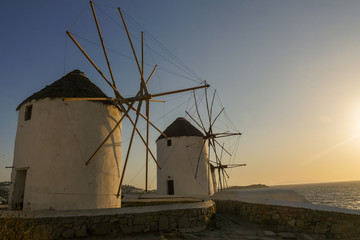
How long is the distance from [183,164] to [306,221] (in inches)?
489

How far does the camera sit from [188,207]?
25.8 feet

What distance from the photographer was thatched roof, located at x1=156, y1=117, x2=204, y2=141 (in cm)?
2015

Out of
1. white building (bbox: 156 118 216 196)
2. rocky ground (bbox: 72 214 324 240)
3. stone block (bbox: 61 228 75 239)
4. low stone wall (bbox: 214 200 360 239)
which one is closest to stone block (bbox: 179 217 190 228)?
rocky ground (bbox: 72 214 324 240)

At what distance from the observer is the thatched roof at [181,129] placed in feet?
66.1

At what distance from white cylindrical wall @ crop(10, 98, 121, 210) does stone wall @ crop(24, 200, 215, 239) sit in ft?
5.64

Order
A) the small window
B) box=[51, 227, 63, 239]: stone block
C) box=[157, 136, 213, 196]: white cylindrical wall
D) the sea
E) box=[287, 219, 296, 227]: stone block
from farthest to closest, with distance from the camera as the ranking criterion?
the sea < box=[157, 136, 213, 196]: white cylindrical wall < the small window < box=[287, 219, 296, 227]: stone block < box=[51, 227, 63, 239]: stone block

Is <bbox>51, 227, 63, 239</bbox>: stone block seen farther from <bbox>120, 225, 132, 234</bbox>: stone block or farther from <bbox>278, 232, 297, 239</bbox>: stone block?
<bbox>278, 232, 297, 239</bbox>: stone block

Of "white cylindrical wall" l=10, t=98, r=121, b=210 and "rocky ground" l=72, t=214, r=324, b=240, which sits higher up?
"white cylindrical wall" l=10, t=98, r=121, b=210

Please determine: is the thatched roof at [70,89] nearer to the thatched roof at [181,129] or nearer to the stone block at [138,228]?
the stone block at [138,228]

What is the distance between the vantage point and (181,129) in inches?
805

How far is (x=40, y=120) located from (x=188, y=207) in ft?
21.1

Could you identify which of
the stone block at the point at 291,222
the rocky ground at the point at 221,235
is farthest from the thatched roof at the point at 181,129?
the stone block at the point at 291,222

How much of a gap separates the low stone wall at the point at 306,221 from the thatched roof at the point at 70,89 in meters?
8.14

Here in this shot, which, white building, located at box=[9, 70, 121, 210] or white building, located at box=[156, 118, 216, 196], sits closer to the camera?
white building, located at box=[9, 70, 121, 210]
